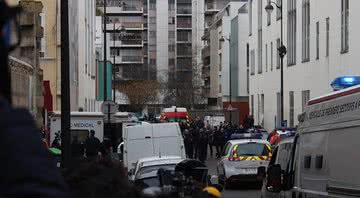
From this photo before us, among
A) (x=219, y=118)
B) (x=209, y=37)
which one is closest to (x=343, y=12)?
(x=219, y=118)

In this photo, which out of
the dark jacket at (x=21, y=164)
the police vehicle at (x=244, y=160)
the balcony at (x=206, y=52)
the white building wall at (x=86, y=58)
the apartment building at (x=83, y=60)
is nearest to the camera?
the dark jacket at (x=21, y=164)

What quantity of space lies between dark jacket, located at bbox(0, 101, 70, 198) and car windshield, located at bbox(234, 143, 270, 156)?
23547 mm

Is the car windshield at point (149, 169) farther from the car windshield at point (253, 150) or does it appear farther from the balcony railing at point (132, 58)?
the balcony railing at point (132, 58)

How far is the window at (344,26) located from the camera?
37.1 m

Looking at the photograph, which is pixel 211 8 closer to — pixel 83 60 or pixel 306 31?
pixel 83 60

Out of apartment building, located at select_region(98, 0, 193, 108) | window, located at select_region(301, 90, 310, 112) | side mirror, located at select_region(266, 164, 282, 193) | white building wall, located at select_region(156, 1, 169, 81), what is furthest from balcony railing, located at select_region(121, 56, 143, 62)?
side mirror, located at select_region(266, 164, 282, 193)

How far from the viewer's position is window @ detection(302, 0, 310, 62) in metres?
46.1

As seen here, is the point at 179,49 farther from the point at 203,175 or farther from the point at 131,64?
the point at 203,175

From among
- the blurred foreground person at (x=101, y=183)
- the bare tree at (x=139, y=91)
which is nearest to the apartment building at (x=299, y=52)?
the bare tree at (x=139, y=91)

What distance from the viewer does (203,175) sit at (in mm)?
5949

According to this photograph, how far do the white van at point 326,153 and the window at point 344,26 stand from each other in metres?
26.3

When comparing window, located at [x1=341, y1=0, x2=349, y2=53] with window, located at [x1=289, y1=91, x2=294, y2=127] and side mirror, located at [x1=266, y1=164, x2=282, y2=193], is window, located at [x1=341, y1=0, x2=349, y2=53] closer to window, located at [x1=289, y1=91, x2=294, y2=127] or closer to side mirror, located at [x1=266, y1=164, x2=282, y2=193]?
window, located at [x1=289, y1=91, x2=294, y2=127]

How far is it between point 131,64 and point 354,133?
11613 centimetres

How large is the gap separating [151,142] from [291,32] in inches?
1042
